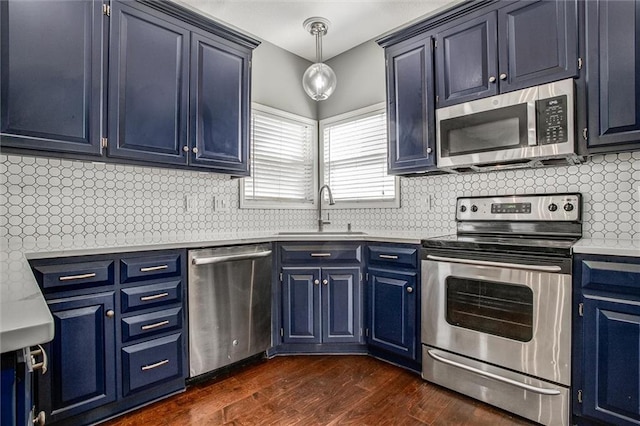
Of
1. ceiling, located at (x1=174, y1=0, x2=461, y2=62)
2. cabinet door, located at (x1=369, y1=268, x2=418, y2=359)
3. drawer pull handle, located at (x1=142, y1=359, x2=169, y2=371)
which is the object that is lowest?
drawer pull handle, located at (x1=142, y1=359, x2=169, y2=371)

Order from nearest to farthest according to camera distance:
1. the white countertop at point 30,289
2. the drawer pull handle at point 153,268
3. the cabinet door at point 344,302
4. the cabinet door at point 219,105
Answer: the white countertop at point 30,289 → the drawer pull handle at point 153,268 → the cabinet door at point 219,105 → the cabinet door at point 344,302

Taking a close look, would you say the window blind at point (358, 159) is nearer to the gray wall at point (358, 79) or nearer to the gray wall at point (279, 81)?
the gray wall at point (358, 79)

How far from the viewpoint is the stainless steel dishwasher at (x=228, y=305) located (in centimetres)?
218

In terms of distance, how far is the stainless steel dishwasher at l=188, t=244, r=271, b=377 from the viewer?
218 cm

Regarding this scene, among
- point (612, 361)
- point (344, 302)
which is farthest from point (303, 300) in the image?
point (612, 361)

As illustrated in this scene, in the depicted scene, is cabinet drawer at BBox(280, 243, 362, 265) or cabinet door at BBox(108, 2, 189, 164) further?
cabinet drawer at BBox(280, 243, 362, 265)

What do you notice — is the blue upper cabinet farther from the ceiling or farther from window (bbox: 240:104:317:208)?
window (bbox: 240:104:317:208)

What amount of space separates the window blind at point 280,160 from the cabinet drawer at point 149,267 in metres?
1.16

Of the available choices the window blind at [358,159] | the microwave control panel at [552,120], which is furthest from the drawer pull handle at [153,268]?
the microwave control panel at [552,120]

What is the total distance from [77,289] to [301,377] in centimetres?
142

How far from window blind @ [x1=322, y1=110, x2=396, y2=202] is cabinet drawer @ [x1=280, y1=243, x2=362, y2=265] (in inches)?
31.0

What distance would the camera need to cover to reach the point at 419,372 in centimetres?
236

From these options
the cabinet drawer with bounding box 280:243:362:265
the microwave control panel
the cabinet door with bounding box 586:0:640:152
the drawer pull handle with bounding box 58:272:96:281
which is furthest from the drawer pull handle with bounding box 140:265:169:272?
the cabinet door with bounding box 586:0:640:152

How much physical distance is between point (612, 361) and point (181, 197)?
2.78 metres
